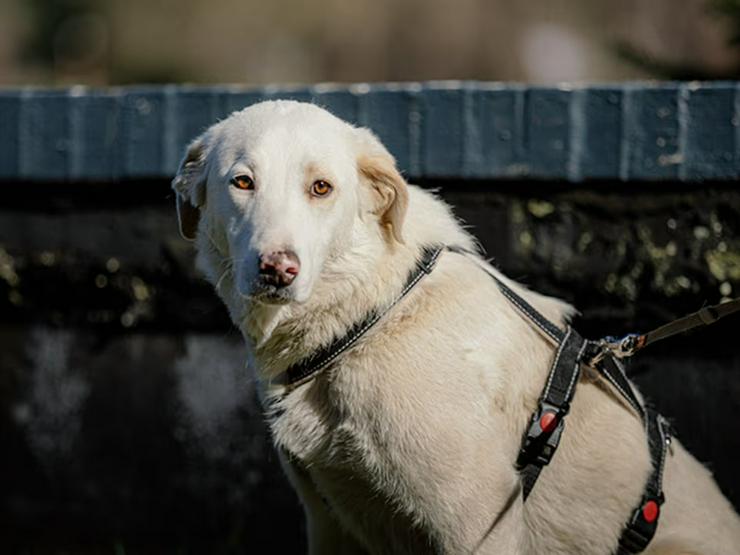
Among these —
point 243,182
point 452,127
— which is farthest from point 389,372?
point 452,127

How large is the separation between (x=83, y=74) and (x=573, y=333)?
11347 millimetres

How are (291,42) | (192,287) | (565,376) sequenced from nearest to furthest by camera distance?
1. (565,376)
2. (192,287)
3. (291,42)

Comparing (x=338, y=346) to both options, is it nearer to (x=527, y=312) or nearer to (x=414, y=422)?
(x=414, y=422)

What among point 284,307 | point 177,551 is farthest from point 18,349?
point 284,307

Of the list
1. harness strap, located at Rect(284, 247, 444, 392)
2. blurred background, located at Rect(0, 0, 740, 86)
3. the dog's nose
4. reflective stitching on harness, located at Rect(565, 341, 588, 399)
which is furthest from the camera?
blurred background, located at Rect(0, 0, 740, 86)

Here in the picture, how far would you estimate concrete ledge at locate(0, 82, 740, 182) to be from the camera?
3.79 metres

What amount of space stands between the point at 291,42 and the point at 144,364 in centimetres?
1030

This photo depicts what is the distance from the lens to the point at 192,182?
3127mm

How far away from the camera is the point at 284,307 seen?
2973 millimetres

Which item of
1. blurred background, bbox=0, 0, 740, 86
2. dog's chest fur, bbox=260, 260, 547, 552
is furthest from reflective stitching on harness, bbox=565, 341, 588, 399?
blurred background, bbox=0, 0, 740, 86

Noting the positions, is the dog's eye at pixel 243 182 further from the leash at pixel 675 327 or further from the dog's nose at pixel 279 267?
the leash at pixel 675 327

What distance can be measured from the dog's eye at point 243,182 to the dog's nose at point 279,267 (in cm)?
26

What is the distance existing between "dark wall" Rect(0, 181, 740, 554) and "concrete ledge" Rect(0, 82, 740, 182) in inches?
3.6

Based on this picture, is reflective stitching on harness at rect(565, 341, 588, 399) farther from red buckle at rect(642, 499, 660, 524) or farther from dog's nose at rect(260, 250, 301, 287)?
dog's nose at rect(260, 250, 301, 287)
